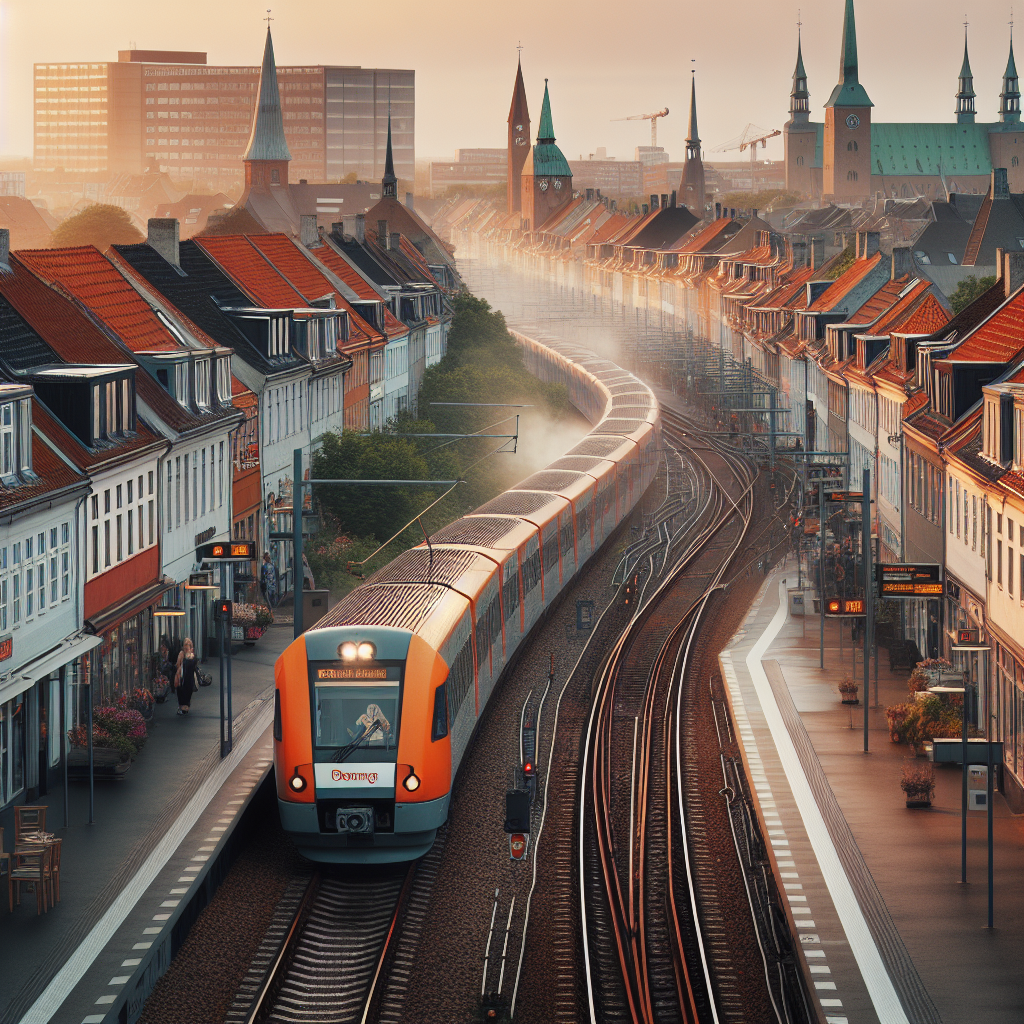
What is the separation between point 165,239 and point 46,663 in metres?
27.1

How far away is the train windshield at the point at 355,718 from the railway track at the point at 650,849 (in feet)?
11.2

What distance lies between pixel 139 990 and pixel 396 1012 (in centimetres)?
295

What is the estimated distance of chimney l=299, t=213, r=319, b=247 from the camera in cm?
7656

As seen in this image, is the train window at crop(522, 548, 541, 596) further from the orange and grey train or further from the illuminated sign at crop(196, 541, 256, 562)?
the illuminated sign at crop(196, 541, 256, 562)

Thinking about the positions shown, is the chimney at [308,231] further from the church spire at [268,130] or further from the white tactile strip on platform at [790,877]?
the church spire at [268,130]

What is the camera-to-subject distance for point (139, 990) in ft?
67.3

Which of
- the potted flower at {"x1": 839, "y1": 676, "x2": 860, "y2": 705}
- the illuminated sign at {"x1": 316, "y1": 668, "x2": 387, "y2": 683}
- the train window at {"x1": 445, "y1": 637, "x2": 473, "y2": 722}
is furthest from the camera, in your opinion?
the potted flower at {"x1": 839, "y1": 676, "x2": 860, "y2": 705}

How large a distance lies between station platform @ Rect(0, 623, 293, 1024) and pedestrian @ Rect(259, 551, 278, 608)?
10.6m

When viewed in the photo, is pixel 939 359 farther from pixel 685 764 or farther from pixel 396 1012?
pixel 396 1012

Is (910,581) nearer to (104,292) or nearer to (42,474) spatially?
(42,474)

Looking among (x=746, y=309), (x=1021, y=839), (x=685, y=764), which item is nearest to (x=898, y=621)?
(x=685, y=764)

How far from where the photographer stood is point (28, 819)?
25.2 m

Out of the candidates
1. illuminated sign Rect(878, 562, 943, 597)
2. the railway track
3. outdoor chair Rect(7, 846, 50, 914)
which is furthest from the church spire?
outdoor chair Rect(7, 846, 50, 914)

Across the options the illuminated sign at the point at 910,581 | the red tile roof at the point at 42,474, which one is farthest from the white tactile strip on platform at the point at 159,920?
the illuminated sign at the point at 910,581
